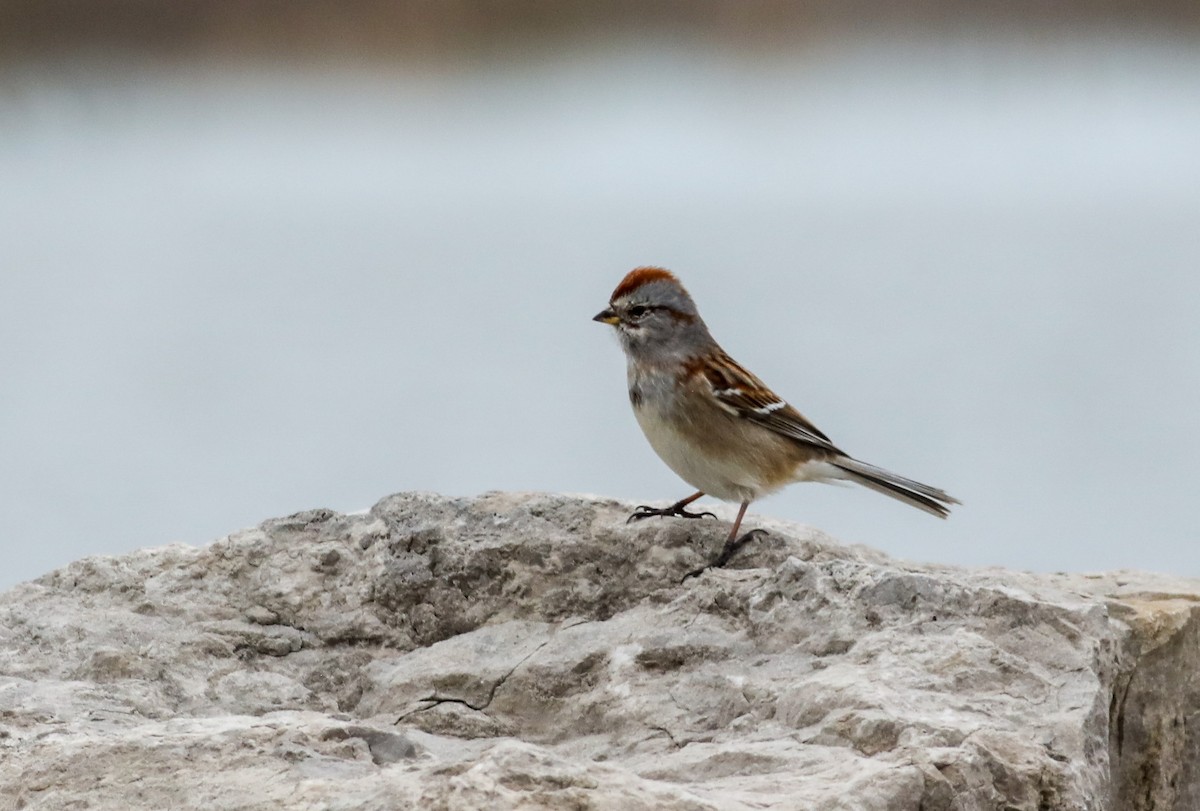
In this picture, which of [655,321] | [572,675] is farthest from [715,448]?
[572,675]

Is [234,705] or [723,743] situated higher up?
[723,743]

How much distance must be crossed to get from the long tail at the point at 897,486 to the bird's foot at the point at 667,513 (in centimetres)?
43

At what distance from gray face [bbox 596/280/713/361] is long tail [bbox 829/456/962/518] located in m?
0.49

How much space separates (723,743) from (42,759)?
988mm

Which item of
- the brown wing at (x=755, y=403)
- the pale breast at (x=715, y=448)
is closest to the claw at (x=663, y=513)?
the pale breast at (x=715, y=448)

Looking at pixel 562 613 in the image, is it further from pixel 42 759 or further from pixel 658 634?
pixel 42 759

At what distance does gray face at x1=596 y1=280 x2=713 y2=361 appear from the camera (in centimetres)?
367

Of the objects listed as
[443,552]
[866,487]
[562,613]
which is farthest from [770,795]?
[866,487]

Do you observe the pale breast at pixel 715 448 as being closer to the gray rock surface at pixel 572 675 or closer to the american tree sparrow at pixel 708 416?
the american tree sparrow at pixel 708 416

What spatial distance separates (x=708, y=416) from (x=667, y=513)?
1.13ft

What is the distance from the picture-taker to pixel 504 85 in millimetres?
4727

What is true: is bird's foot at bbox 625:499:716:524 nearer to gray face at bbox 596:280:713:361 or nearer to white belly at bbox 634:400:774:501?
white belly at bbox 634:400:774:501

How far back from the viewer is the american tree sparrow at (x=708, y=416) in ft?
11.6

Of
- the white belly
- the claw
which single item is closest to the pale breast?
the white belly
